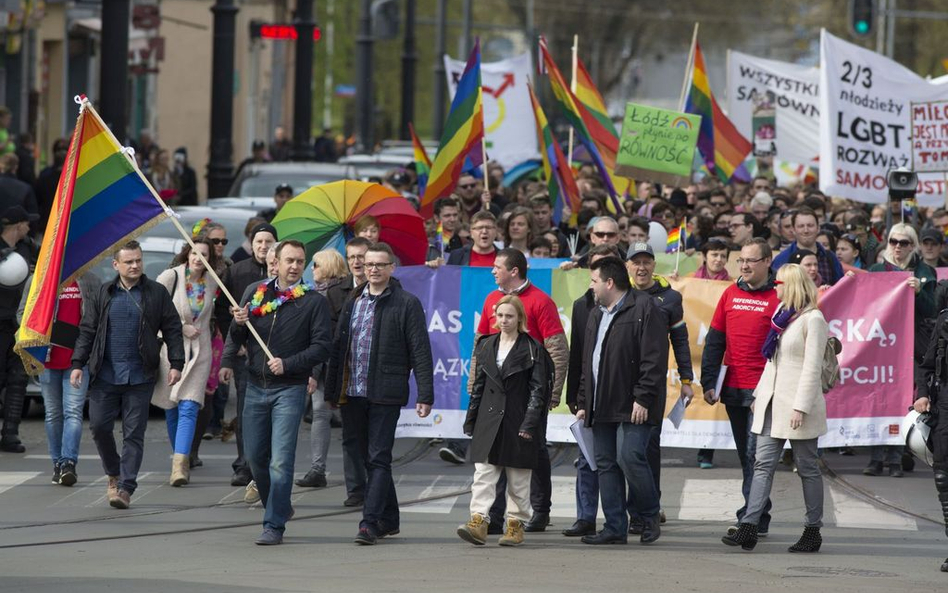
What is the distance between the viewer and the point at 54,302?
1042 centimetres

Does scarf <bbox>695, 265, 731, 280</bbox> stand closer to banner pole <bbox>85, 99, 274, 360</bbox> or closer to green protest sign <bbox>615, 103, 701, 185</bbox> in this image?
banner pole <bbox>85, 99, 274, 360</bbox>

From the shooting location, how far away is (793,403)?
1027 centimetres

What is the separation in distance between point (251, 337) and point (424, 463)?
129 inches

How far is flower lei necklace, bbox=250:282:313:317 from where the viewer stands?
1048 centimetres

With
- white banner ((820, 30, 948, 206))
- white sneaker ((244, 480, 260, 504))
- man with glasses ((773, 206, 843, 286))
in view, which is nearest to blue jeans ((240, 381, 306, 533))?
white sneaker ((244, 480, 260, 504))

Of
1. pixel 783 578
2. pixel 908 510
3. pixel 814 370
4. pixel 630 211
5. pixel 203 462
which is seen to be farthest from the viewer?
pixel 630 211

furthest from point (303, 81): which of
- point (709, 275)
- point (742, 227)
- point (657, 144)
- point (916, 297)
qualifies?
point (916, 297)

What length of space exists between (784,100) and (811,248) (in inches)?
415

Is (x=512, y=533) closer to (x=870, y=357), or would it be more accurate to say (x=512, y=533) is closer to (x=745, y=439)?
(x=745, y=439)

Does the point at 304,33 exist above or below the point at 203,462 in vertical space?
above

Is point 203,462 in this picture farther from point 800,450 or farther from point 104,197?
point 800,450

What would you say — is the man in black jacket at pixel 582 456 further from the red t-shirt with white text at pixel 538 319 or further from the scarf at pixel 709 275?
the scarf at pixel 709 275

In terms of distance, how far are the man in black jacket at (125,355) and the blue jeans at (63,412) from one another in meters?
0.54

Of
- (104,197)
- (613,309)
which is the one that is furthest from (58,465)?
(613,309)
